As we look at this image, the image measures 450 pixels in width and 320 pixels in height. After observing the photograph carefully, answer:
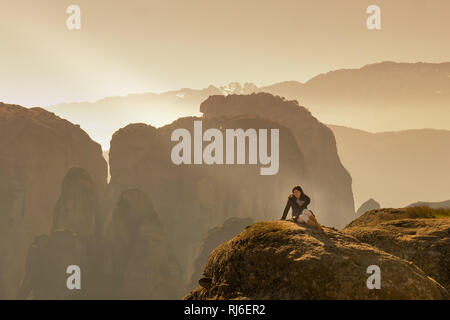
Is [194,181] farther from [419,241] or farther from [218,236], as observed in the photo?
[419,241]

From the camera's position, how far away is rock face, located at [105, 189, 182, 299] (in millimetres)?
93062

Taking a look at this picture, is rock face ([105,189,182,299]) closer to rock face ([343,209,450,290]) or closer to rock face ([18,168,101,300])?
rock face ([18,168,101,300])

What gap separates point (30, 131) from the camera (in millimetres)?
119250

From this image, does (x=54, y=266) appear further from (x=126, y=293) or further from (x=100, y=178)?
(x=100, y=178)

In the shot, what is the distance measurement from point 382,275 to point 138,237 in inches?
3735

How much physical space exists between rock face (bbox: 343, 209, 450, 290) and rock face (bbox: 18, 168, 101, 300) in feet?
286

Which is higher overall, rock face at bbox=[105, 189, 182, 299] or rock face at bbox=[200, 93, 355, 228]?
rock face at bbox=[200, 93, 355, 228]

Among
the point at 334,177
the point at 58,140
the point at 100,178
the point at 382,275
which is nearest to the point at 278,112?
the point at 334,177

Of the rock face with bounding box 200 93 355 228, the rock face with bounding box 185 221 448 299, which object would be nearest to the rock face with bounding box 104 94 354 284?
the rock face with bounding box 200 93 355 228

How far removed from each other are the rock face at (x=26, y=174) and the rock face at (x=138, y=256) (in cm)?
1726

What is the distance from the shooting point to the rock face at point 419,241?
12.9 metres

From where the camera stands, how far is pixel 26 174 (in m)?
116

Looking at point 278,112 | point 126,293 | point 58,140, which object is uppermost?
point 278,112

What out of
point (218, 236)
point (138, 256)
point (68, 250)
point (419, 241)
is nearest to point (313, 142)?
point (218, 236)
